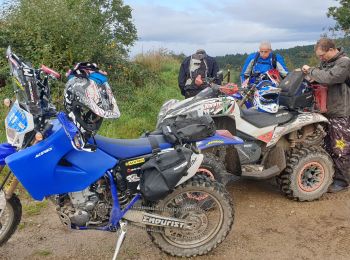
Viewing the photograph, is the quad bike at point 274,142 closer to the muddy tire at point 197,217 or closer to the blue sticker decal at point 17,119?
the muddy tire at point 197,217

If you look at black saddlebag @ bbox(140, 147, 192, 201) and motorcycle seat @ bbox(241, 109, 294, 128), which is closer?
black saddlebag @ bbox(140, 147, 192, 201)

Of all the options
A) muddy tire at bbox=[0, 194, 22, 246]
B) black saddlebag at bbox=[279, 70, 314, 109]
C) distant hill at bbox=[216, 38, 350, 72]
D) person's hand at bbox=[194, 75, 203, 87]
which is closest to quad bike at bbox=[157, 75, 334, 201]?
black saddlebag at bbox=[279, 70, 314, 109]

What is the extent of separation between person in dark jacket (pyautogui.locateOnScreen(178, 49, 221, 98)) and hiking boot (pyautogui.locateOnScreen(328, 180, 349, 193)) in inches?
106

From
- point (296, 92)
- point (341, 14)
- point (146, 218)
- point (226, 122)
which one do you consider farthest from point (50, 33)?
point (341, 14)

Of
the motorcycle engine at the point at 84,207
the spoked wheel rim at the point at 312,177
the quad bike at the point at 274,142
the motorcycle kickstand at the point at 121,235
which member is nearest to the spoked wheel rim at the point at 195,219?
the motorcycle kickstand at the point at 121,235

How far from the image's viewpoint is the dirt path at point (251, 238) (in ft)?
13.6

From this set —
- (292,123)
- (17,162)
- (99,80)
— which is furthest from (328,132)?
(17,162)

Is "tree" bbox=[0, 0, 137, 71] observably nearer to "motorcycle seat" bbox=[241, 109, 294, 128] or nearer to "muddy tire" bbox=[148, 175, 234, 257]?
"motorcycle seat" bbox=[241, 109, 294, 128]

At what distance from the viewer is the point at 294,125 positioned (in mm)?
5336

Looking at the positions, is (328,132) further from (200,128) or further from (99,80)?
(99,80)

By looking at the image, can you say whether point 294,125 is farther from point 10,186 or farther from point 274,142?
point 10,186

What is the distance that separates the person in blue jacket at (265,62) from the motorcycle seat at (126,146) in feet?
12.7

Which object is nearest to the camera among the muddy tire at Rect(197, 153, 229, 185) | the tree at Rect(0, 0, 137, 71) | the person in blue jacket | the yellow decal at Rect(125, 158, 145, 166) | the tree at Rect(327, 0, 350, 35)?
the yellow decal at Rect(125, 158, 145, 166)

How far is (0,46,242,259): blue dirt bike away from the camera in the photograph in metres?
3.37
